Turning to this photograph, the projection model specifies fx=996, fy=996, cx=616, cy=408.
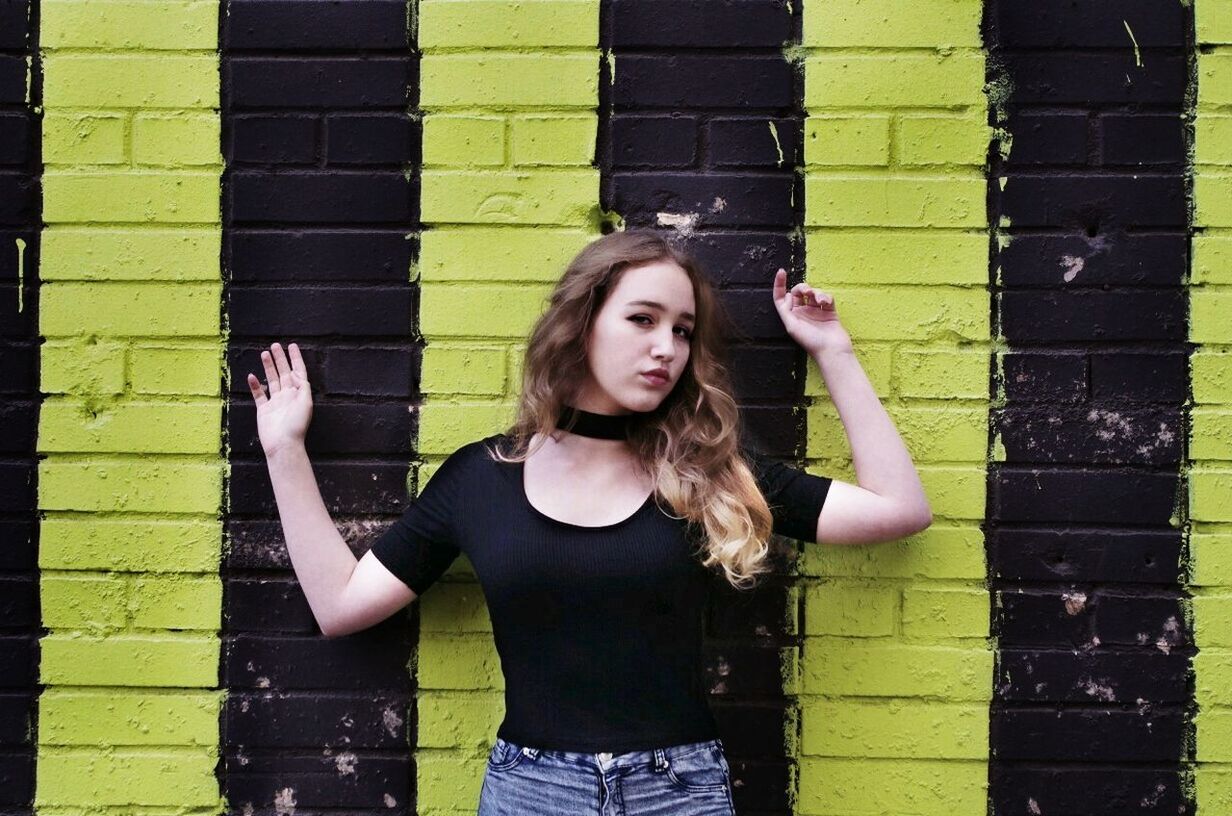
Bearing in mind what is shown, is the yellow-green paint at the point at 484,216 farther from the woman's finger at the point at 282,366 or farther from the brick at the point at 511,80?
the woman's finger at the point at 282,366

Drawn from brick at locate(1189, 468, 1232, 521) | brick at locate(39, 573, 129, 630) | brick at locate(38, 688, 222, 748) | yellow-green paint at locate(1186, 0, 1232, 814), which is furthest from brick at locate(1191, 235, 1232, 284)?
brick at locate(39, 573, 129, 630)

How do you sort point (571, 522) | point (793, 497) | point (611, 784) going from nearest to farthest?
→ point (611, 784) → point (571, 522) → point (793, 497)

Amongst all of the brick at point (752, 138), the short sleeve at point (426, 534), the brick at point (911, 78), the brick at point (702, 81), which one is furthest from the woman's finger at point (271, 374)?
the brick at point (911, 78)

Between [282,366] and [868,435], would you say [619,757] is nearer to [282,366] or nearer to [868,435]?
[868,435]

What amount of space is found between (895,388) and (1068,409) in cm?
43

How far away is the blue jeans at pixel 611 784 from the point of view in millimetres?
2023

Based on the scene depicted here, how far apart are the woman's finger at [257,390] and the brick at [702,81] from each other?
1.13 meters

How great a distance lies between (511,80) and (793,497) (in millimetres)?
1236

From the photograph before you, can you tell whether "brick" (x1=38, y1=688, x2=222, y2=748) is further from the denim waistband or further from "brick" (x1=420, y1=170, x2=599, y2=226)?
"brick" (x1=420, y1=170, x2=599, y2=226)

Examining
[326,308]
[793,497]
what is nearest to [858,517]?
[793,497]

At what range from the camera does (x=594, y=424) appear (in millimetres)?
2262

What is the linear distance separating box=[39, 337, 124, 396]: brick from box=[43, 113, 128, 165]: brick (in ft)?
1.52

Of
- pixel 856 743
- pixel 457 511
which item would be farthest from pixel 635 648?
pixel 856 743

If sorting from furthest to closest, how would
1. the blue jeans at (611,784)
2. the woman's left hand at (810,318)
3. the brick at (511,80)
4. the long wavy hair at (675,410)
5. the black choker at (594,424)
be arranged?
the brick at (511,80)
the woman's left hand at (810,318)
the black choker at (594,424)
the long wavy hair at (675,410)
the blue jeans at (611,784)
